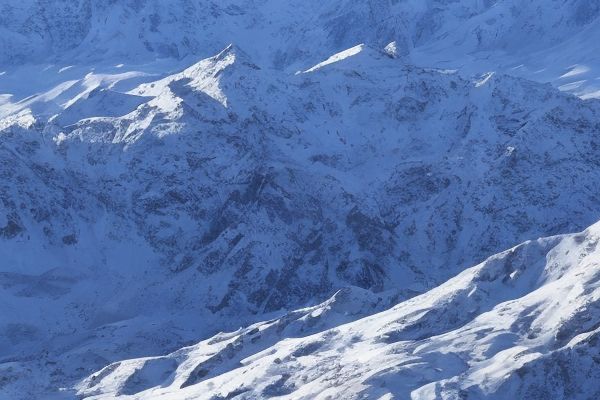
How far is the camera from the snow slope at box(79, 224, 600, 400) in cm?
15175

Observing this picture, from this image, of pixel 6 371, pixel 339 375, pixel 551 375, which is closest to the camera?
pixel 551 375

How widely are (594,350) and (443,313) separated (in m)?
28.6

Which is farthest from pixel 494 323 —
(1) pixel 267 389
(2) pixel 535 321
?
(1) pixel 267 389

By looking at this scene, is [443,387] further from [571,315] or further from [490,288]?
[490,288]

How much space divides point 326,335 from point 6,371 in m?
46.8

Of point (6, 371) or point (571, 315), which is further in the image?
point (6, 371)

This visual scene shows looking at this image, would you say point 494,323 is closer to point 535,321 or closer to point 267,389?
point 535,321

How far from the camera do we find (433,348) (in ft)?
538

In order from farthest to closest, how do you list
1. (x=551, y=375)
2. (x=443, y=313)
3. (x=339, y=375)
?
(x=443, y=313) → (x=339, y=375) → (x=551, y=375)

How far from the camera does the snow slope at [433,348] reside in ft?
498

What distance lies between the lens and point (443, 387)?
15162 centimetres

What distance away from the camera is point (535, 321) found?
16462 cm

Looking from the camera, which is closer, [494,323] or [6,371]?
[494,323]

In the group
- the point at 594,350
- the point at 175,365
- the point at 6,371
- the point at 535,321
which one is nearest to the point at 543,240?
the point at 535,321
